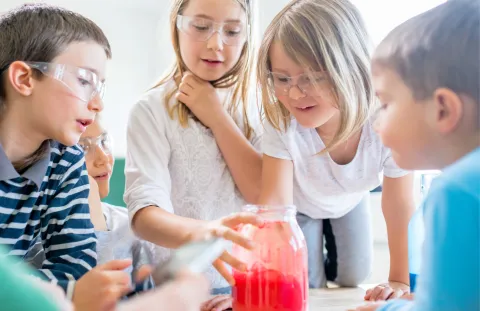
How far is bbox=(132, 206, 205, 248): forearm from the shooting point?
123cm

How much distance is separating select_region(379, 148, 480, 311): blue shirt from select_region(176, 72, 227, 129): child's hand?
2.97 feet

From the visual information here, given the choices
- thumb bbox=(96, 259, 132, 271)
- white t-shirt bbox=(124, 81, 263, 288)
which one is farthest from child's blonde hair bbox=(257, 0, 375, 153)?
thumb bbox=(96, 259, 132, 271)

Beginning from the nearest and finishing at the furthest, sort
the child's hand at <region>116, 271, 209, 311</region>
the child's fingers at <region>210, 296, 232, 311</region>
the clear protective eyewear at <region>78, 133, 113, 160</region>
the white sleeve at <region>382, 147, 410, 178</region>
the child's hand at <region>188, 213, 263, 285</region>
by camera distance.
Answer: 1. the child's hand at <region>116, 271, 209, 311</region>
2. the child's hand at <region>188, 213, 263, 285</region>
3. the child's fingers at <region>210, 296, 232, 311</region>
4. the white sleeve at <region>382, 147, 410, 178</region>
5. the clear protective eyewear at <region>78, 133, 113, 160</region>

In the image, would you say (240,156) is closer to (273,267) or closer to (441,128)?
(273,267)

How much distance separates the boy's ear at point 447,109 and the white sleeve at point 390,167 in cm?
69

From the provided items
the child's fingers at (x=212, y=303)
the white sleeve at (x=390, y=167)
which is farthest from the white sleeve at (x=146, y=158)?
the white sleeve at (x=390, y=167)

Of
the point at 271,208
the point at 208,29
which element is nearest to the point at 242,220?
the point at 271,208

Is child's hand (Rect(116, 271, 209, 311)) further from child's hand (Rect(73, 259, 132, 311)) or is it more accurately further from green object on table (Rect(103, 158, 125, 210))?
green object on table (Rect(103, 158, 125, 210))

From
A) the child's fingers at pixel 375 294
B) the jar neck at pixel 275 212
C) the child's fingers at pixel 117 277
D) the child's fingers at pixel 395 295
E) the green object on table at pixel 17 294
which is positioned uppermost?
the green object on table at pixel 17 294

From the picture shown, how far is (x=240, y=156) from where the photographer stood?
1.48 metres

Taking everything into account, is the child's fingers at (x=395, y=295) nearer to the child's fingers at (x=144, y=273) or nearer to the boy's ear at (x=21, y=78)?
the child's fingers at (x=144, y=273)

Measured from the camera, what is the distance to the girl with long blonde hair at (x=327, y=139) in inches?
50.5

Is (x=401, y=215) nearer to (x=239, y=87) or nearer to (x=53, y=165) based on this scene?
(x=239, y=87)

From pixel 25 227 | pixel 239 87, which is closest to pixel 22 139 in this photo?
pixel 25 227
